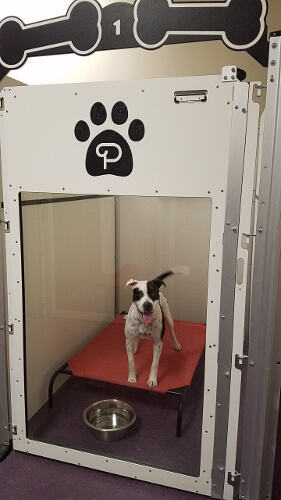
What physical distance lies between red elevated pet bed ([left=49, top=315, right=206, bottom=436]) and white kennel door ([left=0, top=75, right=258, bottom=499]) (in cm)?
40

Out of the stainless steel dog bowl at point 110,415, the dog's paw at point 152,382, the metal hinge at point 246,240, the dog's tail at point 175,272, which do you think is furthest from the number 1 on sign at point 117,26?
the stainless steel dog bowl at point 110,415

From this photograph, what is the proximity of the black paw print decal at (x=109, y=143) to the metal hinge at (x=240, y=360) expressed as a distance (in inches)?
32.7

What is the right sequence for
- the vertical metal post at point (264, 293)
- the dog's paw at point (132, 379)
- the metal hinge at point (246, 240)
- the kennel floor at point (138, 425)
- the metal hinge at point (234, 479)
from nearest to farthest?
the vertical metal post at point (264, 293)
the metal hinge at point (246, 240)
the metal hinge at point (234, 479)
the kennel floor at point (138, 425)
the dog's paw at point (132, 379)

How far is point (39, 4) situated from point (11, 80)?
1.07 ft

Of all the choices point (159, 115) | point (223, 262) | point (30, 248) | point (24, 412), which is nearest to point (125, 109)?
point (159, 115)

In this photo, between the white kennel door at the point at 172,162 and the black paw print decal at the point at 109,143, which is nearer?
the white kennel door at the point at 172,162

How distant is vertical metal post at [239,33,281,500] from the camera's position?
139cm

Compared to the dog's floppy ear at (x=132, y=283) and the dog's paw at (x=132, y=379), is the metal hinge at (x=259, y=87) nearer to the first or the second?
the dog's floppy ear at (x=132, y=283)

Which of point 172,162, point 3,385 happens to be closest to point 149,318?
point 3,385

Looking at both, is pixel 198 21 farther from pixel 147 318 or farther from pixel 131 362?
pixel 131 362

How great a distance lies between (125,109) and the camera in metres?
1.56

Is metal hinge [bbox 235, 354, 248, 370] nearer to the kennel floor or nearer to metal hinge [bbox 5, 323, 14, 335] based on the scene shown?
the kennel floor

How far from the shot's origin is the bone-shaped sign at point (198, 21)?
1392 mm

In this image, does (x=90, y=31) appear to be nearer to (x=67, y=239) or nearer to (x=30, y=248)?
(x=30, y=248)
